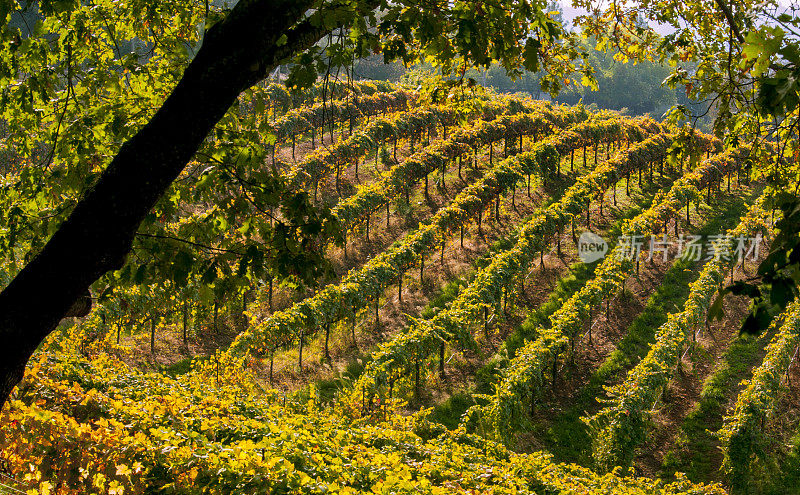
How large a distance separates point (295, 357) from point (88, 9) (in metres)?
10.7

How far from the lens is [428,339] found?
13.3 meters

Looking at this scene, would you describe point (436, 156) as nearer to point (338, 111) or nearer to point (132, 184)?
point (338, 111)

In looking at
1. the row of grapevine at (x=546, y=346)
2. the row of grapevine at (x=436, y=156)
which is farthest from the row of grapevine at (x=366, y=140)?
the row of grapevine at (x=546, y=346)

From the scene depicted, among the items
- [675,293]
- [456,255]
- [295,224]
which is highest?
[456,255]

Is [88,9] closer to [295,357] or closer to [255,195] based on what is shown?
[255,195]

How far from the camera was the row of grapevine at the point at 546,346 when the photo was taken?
1162 centimetres

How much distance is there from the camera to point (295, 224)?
3.57 m

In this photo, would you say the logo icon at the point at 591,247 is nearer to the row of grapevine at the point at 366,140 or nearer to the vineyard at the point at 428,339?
the vineyard at the point at 428,339

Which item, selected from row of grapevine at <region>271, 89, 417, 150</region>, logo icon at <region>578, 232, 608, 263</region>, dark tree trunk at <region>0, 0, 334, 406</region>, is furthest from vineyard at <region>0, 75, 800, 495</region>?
dark tree trunk at <region>0, 0, 334, 406</region>

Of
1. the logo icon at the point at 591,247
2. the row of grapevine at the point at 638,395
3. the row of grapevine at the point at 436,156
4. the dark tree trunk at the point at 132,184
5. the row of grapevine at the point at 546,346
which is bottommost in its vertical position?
the row of grapevine at the point at 638,395

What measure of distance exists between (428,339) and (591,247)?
31.5 feet

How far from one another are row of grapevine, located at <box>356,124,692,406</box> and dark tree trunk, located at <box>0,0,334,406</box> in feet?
32.0

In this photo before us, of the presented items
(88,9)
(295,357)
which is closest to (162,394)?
(88,9)

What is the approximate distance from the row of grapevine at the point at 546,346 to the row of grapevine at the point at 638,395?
141 cm
